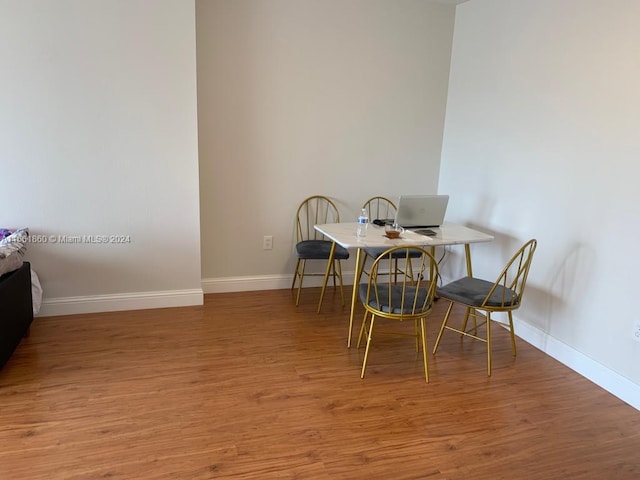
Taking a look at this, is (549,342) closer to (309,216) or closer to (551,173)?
(551,173)

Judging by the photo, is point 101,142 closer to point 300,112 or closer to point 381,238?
point 300,112

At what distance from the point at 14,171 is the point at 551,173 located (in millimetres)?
3590

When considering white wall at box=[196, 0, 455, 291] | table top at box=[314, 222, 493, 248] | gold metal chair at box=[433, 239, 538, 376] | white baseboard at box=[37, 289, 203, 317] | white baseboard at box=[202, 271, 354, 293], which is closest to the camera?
gold metal chair at box=[433, 239, 538, 376]

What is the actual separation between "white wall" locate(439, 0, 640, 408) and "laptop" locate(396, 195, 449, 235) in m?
0.57

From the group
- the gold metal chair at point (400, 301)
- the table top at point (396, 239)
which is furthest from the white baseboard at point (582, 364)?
the gold metal chair at point (400, 301)

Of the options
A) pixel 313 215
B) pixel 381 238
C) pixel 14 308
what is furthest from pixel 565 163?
pixel 14 308

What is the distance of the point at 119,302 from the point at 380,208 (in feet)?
7.74

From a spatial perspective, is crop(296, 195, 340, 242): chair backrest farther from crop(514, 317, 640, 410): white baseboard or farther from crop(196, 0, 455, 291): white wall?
crop(514, 317, 640, 410): white baseboard

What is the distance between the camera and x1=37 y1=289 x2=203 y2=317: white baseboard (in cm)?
340

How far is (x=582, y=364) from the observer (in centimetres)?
288

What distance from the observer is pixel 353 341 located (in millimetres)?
3197

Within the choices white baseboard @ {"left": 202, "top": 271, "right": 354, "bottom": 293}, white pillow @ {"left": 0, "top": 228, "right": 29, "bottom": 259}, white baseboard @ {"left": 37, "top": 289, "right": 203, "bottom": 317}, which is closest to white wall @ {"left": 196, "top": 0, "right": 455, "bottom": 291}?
white baseboard @ {"left": 202, "top": 271, "right": 354, "bottom": 293}

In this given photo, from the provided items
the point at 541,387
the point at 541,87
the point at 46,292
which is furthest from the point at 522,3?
the point at 46,292

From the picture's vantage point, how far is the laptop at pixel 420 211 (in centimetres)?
324
